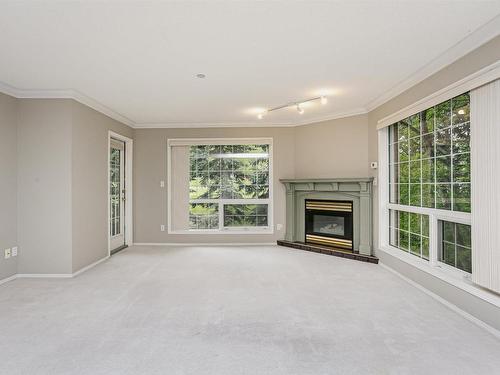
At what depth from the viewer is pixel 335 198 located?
498cm

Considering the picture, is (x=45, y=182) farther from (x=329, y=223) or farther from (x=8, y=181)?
(x=329, y=223)

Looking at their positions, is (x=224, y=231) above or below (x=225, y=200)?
below

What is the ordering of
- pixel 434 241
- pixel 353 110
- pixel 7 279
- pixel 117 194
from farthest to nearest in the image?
pixel 117 194
pixel 353 110
pixel 7 279
pixel 434 241

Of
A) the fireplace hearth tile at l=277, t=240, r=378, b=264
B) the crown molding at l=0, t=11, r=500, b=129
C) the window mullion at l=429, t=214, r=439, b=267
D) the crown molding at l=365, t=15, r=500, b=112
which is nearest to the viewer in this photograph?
the crown molding at l=365, t=15, r=500, b=112

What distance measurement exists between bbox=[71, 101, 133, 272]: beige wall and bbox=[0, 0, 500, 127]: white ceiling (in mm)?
380

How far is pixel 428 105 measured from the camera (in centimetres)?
311

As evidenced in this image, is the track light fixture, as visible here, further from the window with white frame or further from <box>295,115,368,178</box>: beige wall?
the window with white frame

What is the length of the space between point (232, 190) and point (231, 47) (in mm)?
3390

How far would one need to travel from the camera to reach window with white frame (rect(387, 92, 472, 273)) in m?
2.79

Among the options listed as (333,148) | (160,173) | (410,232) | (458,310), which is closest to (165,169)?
(160,173)

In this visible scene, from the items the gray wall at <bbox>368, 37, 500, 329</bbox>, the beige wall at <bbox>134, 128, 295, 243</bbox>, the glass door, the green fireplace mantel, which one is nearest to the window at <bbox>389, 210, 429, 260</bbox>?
the gray wall at <bbox>368, 37, 500, 329</bbox>

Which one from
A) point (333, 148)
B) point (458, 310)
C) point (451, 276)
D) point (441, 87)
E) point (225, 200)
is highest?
point (441, 87)

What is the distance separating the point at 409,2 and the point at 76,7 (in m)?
2.32

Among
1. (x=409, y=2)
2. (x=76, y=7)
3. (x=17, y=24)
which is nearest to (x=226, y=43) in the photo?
(x=76, y=7)
